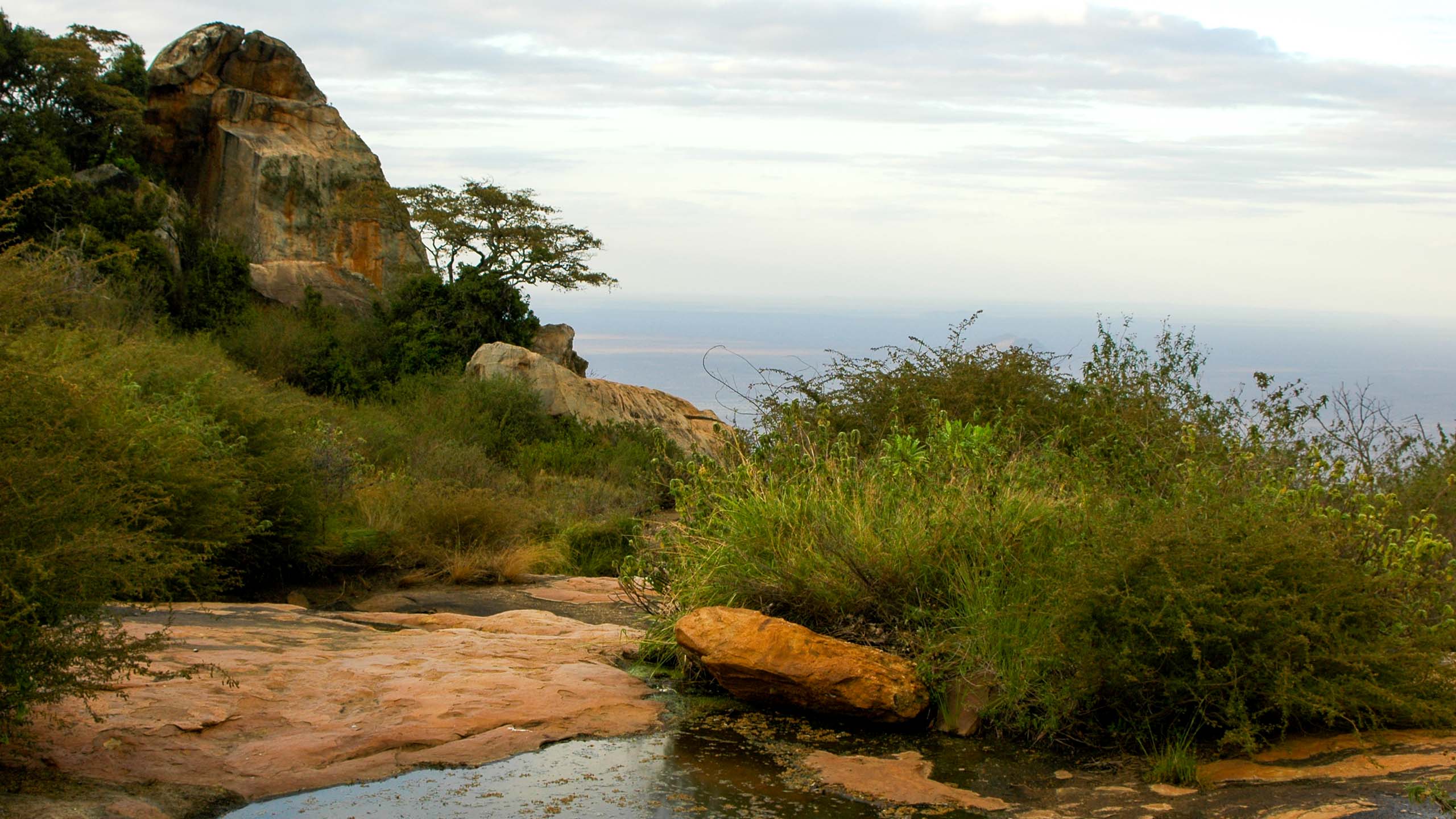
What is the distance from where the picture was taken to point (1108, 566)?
492 cm

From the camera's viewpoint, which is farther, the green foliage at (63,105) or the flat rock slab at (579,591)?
the green foliage at (63,105)

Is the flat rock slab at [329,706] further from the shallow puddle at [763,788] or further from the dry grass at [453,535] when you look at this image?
the dry grass at [453,535]

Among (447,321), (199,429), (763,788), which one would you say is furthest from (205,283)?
(763,788)

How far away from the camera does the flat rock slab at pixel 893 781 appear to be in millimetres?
4449

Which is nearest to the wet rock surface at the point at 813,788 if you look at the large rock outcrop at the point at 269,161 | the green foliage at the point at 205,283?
the green foliage at the point at 205,283

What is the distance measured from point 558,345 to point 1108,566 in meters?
23.3

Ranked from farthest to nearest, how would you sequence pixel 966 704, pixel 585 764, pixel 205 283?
pixel 205 283
pixel 966 704
pixel 585 764

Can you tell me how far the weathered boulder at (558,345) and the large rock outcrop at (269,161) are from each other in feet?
13.8

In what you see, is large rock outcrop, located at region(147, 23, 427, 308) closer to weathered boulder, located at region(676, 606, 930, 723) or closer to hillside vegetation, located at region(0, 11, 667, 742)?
hillside vegetation, located at region(0, 11, 667, 742)

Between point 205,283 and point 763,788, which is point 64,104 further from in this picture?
point 763,788

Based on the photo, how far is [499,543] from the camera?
10.8m

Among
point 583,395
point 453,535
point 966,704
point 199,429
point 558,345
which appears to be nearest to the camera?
point 966,704

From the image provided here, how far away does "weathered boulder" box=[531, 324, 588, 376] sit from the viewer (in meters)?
27.0

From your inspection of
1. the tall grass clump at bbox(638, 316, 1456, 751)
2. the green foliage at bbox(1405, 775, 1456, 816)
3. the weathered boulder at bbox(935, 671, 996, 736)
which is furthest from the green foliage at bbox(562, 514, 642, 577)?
the green foliage at bbox(1405, 775, 1456, 816)
